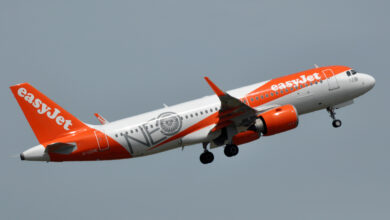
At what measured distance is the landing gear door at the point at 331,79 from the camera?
62.4m

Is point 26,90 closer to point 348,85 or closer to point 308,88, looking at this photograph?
point 308,88

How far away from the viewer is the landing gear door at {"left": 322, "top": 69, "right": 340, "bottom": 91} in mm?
62419

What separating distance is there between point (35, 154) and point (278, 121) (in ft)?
65.1

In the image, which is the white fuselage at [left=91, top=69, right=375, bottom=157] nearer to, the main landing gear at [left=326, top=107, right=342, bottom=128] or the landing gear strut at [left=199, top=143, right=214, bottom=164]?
the main landing gear at [left=326, top=107, right=342, bottom=128]

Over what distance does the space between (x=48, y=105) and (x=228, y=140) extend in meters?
15.3

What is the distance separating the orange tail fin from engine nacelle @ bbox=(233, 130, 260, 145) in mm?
12972

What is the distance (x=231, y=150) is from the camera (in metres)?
60.1

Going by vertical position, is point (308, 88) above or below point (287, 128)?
above

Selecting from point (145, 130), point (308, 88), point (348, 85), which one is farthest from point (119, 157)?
point (348, 85)

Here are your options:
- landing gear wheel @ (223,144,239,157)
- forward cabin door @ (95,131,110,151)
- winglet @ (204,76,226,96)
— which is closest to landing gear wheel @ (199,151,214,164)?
landing gear wheel @ (223,144,239,157)

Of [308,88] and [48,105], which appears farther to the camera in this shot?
[308,88]

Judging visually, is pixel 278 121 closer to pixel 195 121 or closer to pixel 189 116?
pixel 195 121

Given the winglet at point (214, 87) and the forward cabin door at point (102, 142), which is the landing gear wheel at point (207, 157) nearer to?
the winglet at point (214, 87)

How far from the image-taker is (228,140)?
59.9 meters
